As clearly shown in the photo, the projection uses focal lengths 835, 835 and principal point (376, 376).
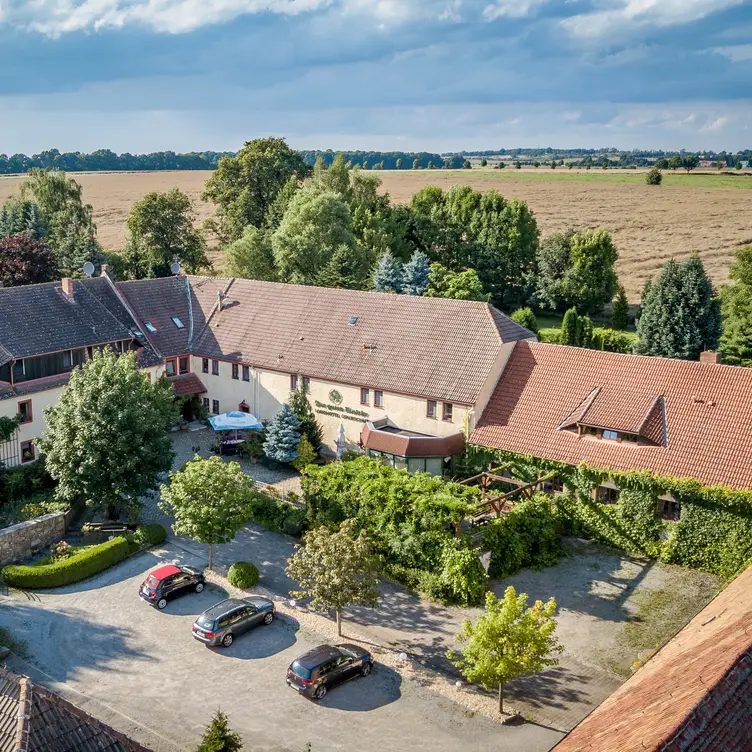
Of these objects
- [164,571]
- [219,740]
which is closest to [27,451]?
[164,571]

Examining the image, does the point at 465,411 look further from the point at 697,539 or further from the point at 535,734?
the point at 535,734

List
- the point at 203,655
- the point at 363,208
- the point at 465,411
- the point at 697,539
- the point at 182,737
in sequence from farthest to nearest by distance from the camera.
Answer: the point at 363,208, the point at 465,411, the point at 697,539, the point at 203,655, the point at 182,737

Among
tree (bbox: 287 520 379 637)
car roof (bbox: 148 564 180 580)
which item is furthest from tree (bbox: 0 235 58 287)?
tree (bbox: 287 520 379 637)

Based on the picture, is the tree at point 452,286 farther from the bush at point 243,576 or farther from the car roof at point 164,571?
the car roof at point 164,571

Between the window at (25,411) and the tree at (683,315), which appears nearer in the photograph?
the window at (25,411)

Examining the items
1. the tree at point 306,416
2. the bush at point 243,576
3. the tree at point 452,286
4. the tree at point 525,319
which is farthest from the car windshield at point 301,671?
the tree at point 525,319

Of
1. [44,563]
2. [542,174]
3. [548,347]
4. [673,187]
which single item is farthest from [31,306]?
[542,174]

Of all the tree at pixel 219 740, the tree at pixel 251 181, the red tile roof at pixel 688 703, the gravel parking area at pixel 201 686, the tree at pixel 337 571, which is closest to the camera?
the red tile roof at pixel 688 703
